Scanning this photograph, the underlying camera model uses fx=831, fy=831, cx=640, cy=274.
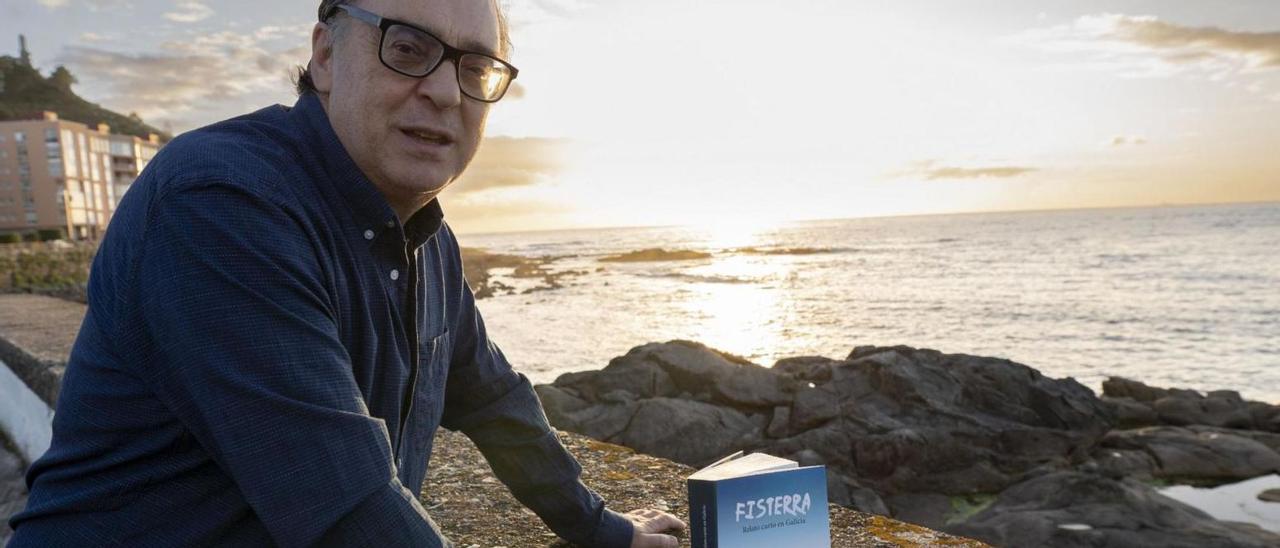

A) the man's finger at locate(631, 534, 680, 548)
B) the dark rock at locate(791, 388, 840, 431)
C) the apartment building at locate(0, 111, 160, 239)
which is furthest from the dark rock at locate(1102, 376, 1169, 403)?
the apartment building at locate(0, 111, 160, 239)

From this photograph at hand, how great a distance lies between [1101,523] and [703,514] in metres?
7.33

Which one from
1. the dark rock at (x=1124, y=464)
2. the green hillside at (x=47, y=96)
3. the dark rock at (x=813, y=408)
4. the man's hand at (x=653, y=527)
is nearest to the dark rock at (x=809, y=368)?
the dark rock at (x=813, y=408)

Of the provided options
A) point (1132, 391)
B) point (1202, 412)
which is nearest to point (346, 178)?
point (1202, 412)

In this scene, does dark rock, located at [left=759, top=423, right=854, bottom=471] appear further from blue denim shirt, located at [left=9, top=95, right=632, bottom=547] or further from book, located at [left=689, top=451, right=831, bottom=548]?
blue denim shirt, located at [left=9, top=95, right=632, bottom=547]

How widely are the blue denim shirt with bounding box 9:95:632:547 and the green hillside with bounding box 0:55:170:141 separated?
90.7 meters

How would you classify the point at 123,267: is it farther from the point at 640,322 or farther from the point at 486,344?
the point at 640,322

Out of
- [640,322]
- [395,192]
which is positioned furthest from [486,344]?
[640,322]

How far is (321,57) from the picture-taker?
1575 mm

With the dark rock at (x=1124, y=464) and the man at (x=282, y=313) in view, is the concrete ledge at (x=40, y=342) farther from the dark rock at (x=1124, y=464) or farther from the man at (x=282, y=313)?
the dark rock at (x=1124, y=464)

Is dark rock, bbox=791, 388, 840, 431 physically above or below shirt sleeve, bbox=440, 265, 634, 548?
below

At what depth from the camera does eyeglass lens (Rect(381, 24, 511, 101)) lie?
146 centimetres

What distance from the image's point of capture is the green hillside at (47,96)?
77.4 m

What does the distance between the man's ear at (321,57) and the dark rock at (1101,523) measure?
23.6 feet

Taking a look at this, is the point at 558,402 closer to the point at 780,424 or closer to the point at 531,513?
the point at 780,424
